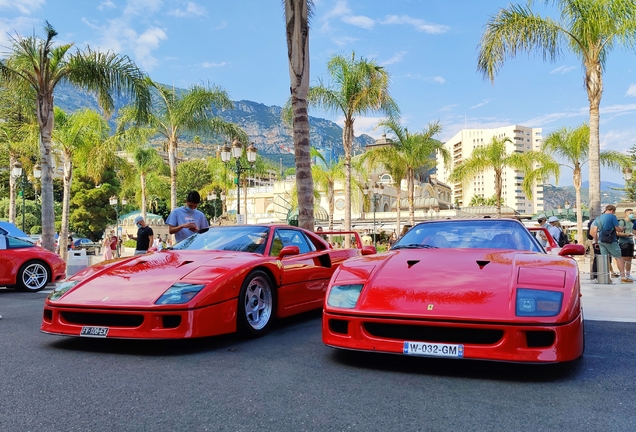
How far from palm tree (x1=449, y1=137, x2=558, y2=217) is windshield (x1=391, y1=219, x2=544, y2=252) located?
84.9 feet

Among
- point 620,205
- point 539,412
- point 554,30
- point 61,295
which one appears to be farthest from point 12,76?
point 620,205

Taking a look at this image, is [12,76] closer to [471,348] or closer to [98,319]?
[98,319]

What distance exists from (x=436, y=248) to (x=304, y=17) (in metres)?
8.62

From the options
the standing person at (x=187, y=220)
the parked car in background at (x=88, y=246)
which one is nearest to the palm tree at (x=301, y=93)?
the standing person at (x=187, y=220)

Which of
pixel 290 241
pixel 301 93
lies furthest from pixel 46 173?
pixel 290 241

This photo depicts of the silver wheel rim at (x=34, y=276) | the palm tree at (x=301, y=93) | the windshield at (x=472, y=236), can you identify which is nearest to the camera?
the windshield at (x=472, y=236)

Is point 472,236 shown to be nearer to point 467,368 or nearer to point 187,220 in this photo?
point 467,368

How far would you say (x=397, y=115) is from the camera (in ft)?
76.5

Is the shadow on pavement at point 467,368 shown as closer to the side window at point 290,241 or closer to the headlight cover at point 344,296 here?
the headlight cover at point 344,296

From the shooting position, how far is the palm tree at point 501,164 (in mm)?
29297

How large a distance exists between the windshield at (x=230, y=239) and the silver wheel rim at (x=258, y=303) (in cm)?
46

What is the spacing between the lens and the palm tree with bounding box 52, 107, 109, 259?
23.1 metres

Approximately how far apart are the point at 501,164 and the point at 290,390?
3093cm

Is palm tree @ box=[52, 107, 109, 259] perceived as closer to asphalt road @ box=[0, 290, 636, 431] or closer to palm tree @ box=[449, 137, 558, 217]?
asphalt road @ box=[0, 290, 636, 431]
